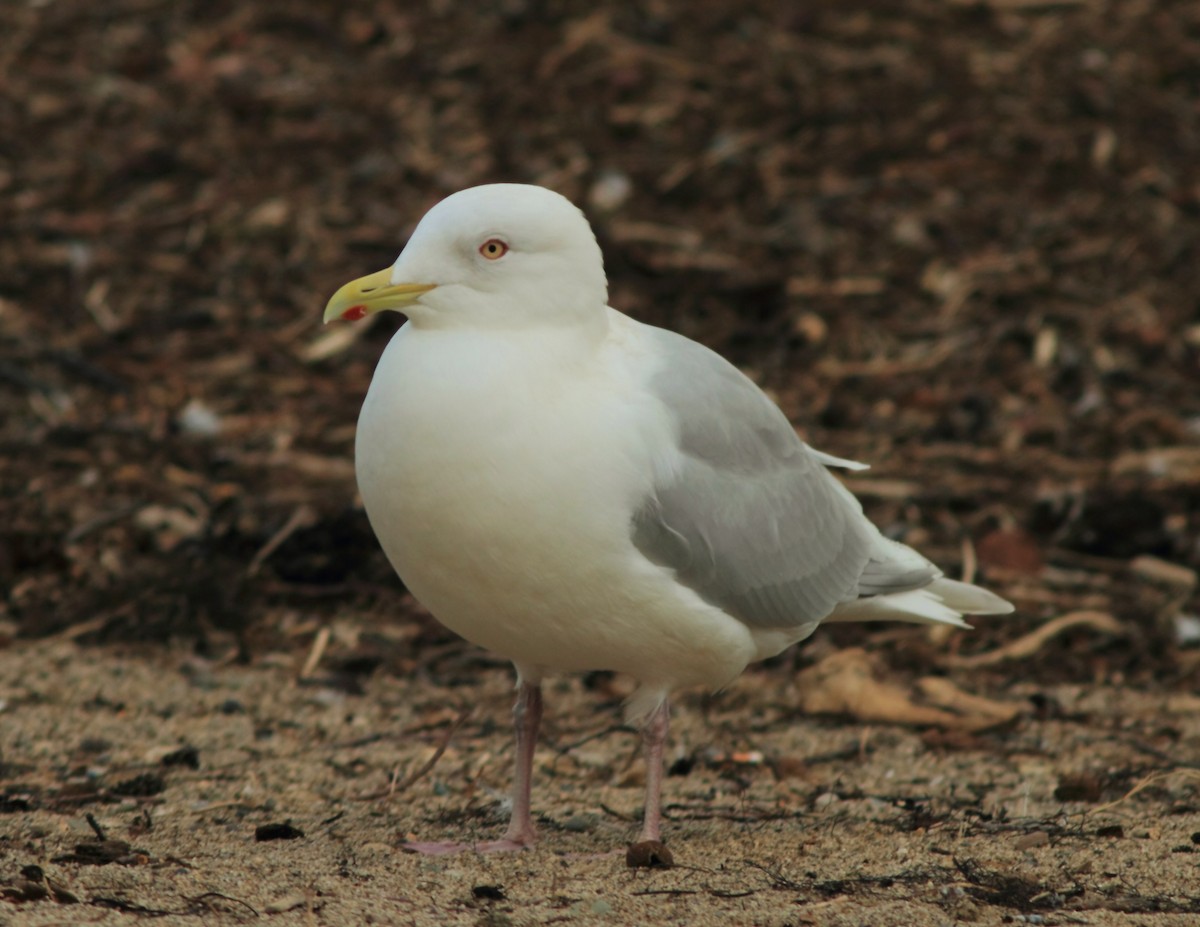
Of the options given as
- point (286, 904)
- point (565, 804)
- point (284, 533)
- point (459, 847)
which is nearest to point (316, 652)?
point (284, 533)

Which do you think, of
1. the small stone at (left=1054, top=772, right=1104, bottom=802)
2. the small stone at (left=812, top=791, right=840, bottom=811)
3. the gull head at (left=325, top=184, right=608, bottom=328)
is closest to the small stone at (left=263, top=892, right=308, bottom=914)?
the gull head at (left=325, top=184, right=608, bottom=328)

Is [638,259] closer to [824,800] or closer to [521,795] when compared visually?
[824,800]

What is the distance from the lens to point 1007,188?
29.2 feet

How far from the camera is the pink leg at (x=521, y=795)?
4207 millimetres

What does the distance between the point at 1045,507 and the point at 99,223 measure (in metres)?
4.69

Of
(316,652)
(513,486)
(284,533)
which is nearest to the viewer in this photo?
(513,486)

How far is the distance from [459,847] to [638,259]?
441cm

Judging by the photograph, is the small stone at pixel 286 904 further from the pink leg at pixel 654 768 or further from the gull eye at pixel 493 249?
the gull eye at pixel 493 249

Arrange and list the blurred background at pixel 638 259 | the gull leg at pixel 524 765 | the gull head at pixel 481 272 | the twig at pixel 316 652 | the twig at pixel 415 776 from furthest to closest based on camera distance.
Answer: the blurred background at pixel 638 259 < the twig at pixel 316 652 < the twig at pixel 415 776 < the gull leg at pixel 524 765 < the gull head at pixel 481 272

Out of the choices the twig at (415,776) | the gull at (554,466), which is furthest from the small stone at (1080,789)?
the twig at (415,776)

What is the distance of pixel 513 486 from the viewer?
3.71 meters

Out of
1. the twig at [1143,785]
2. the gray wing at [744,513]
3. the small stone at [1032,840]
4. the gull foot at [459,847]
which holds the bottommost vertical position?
the gull foot at [459,847]

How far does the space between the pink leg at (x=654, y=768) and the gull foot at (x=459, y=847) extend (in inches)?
12.2

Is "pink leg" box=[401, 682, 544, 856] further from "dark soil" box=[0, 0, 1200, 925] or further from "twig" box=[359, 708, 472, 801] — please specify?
"twig" box=[359, 708, 472, 801]
